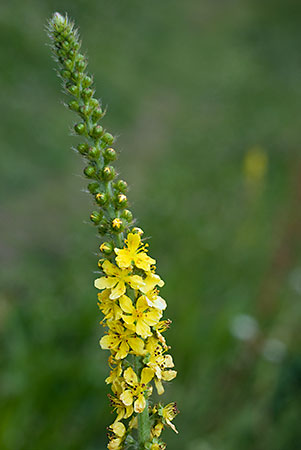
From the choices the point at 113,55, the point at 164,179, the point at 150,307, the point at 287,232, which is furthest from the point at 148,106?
the point at 150,307

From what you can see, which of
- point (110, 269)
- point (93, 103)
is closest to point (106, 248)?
point (110, 269)

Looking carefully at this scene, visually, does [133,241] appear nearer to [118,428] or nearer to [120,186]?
[120,186]

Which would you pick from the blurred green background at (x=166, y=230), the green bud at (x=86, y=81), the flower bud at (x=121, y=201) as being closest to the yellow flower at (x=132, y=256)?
the flower bud at (x=121, y=201)

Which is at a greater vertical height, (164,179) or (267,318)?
(164,179)

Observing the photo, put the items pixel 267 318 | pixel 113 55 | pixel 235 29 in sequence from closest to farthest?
pixel 267 318 → pixel 113 55 → pixel 235 29

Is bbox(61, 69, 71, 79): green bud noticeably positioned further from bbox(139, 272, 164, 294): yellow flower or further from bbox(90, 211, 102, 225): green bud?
bbox(139, 272, 164, 294): yellow flower

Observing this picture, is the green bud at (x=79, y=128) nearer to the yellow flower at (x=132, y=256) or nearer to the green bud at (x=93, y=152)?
the green bud at (x=93, y=152)

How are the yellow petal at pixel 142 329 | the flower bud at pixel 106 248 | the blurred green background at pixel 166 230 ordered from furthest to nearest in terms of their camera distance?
1. the blurred green background at pixel 166 230
2. the flower bud at pixel 106 248
3. the yellow petal at pixel 142 329

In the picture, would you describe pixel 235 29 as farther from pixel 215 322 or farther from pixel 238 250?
pixel 215 322
